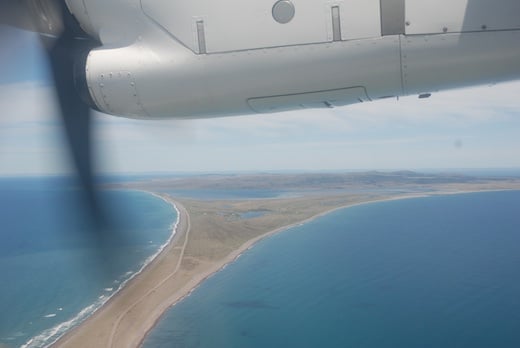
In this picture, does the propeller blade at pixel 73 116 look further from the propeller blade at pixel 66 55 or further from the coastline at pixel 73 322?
the coastline at pixel 73 322

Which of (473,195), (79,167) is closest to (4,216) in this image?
(79,167)

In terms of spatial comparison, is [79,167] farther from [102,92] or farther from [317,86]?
[317,86]

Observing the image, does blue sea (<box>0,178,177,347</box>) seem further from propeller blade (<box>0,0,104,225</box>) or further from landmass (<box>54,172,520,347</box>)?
landmass (<box>54,172,520,347</box>)

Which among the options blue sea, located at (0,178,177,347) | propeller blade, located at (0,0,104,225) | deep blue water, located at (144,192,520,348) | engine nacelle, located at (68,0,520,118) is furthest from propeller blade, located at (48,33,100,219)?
deep blue water, located at (144,192,520,348)

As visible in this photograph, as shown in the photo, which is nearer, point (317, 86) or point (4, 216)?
point (317, 86)

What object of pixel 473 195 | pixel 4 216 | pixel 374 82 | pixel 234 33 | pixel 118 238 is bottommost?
pixel 473 195

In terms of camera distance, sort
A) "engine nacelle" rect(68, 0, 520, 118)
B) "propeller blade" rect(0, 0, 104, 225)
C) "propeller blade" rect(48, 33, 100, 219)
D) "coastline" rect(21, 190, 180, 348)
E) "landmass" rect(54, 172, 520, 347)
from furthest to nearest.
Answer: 1. "landmass" rect(54, 172, 520, 347)
2. "coastline" rect(21, 190, 180, 348)
3. "propeller blade" rect(48, 33, 100, 219)
4. "propeller blade" rect(0, 0, 104, 225)
5. "engine nacelle" rect(68, 0, 520, 118)

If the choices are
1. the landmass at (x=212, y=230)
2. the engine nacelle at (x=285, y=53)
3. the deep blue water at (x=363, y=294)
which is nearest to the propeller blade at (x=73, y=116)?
the engine nacelle at (x=285, y=53)
